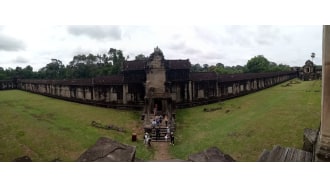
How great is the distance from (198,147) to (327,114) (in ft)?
24.9

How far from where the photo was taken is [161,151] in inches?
464

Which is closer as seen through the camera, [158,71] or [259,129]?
[259,129]

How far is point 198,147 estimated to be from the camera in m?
11.5

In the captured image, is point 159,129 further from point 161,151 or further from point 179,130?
point 161,151

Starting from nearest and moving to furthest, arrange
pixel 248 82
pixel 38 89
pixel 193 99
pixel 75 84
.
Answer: pixel 193 99
pixel 75 84
pixel 248 82
pixel 38 89

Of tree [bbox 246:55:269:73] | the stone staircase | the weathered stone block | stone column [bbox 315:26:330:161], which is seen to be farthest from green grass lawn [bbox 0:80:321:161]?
tree [bbox 246:55:269:73]

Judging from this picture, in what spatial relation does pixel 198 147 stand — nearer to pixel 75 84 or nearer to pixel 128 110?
pixel 128 110

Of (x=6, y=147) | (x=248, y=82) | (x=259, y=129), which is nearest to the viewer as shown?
(x=6, y=147)

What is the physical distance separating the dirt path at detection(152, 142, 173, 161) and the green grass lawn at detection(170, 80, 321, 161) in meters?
0.33

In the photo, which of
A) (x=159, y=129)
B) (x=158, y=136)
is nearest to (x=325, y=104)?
(x=158, y=136)

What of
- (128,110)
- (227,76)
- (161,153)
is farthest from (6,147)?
(227,76)

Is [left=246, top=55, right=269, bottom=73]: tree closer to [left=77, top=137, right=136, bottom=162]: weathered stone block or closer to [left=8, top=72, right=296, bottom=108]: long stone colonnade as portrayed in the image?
[left=8, top=72, right=296, bottom=108]: long stone colonnade

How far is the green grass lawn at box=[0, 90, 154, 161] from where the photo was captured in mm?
10656

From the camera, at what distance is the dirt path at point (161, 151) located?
10.8 metres
